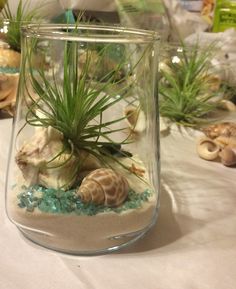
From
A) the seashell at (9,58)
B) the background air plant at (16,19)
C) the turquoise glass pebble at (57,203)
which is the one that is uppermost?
the background air plant at (16,19)

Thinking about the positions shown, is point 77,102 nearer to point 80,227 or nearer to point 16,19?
point 80,227

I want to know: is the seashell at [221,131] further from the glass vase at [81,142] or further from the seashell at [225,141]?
the glass vase at [81,142]

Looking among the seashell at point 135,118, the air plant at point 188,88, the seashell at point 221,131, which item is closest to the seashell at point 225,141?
the seashell at point 221,131

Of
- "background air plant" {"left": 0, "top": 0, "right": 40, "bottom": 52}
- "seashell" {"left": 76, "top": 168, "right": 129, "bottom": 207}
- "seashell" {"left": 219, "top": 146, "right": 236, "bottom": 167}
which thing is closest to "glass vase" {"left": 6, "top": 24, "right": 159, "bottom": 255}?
"seashell" {"left": 76, "top": 168, "right": 129, "bottom": 207}

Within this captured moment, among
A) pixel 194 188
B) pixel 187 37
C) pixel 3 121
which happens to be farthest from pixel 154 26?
pixel 194 188

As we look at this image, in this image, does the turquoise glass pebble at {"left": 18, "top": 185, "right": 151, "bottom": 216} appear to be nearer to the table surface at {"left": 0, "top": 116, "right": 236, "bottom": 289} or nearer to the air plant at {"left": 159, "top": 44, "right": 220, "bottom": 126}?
the table surface at {"left": 0, "top": 116, "right": 236, "bottom": 289}
